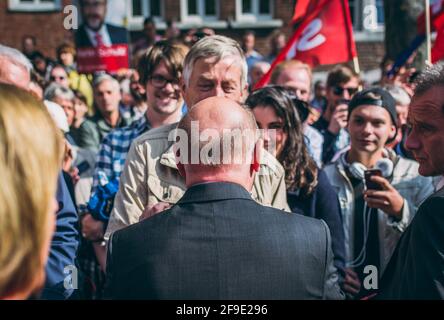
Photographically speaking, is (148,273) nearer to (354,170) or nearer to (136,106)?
(354,170)

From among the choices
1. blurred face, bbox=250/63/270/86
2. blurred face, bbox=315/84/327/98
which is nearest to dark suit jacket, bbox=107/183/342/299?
blurred face, bbox=250/63/270/86

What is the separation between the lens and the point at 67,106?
716cm

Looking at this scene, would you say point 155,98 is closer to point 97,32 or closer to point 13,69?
point 13,69

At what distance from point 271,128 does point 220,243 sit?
6.54 ft

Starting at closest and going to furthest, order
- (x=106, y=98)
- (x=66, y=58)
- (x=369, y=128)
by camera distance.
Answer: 1. (x=369, y=128)
2. (x=106, y=98)
3. (x=66, y=58)

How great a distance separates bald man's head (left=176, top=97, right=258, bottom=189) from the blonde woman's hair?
991mm

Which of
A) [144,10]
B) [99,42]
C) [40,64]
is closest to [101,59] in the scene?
[99,42]

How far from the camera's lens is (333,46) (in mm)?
7066

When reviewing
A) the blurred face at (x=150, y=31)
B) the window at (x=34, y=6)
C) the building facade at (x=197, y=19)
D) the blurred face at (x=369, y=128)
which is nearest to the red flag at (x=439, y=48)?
the blurred face at (x=369, y=128)

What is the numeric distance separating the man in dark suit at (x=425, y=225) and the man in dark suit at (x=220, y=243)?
290mm

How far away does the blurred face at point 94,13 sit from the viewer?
9.65 metres

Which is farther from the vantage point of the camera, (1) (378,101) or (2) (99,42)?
(2) (99,42)
